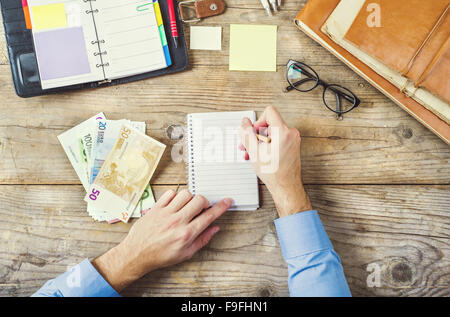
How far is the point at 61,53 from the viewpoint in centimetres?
100

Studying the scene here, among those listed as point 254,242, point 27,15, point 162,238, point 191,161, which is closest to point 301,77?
point 191,161

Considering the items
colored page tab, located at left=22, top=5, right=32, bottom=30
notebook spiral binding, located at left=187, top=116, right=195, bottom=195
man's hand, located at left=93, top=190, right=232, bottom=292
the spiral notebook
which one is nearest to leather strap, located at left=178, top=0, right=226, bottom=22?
the spiral notebook

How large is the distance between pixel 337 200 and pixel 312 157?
163 millimetres

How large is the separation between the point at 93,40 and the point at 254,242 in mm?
846

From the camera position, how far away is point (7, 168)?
1031 mm

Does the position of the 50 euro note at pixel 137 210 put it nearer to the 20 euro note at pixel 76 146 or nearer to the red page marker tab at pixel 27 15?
the 20 euro note at pixel 76 146

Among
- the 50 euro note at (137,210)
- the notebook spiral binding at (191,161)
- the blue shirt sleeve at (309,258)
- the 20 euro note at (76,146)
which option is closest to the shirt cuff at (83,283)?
the 50 euro note at (137,210)

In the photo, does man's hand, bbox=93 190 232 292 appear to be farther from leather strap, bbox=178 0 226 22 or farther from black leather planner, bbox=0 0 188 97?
leather strap, bbox=178 0 226 22

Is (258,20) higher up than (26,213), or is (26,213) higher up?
(258,20)

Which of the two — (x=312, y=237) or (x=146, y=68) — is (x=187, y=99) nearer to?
(x=146, y=68)

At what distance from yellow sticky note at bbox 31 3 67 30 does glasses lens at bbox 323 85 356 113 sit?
35.5 inches

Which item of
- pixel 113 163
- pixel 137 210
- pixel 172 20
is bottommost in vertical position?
pixel 137 210

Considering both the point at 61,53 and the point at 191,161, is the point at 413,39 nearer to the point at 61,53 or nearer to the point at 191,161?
the point at 191,161
